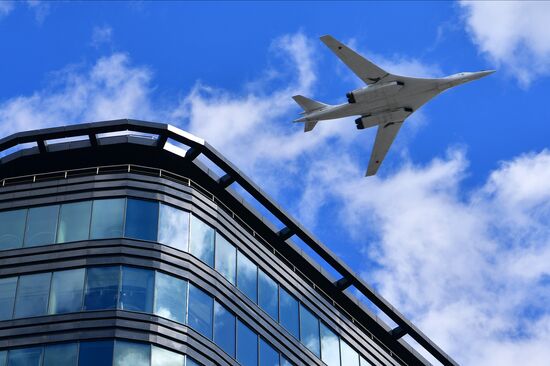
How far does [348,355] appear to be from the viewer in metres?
54.5

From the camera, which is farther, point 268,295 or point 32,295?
point 268,295

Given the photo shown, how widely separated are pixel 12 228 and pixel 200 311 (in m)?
9.50

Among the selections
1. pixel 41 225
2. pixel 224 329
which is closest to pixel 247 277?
pixel 224 329

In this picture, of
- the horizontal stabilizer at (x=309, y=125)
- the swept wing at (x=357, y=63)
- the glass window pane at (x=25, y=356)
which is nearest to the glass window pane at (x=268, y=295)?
the horizontal stabilizer at (x=309, y=125)

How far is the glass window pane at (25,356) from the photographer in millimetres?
42469

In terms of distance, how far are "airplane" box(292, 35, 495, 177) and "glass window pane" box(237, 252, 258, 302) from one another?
10.0m

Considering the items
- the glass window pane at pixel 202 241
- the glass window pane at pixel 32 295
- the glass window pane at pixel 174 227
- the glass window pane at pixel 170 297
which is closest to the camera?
the glass window pane at pixel 32 295

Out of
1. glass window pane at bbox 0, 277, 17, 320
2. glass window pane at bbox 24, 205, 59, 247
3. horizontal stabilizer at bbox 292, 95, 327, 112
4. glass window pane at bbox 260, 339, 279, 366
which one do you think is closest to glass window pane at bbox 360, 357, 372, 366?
glass window pane at bbox 260, 339, 279, 366

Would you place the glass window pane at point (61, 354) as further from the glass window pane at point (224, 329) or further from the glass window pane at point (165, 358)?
the glass window pane at point (224, 329)

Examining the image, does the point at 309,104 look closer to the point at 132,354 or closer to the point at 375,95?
the point at 375,95

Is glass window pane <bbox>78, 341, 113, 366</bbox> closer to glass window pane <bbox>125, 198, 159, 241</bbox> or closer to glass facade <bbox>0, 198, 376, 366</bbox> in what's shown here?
glass facade <bbox>0, 198, 376, 366</bbox>

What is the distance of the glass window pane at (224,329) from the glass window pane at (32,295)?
24.2 ft

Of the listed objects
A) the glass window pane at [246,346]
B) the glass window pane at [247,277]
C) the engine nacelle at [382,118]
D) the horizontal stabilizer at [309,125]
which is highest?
the engine nacelle at [382,118]

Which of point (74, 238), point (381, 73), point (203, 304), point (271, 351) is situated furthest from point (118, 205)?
point (381, 73)
